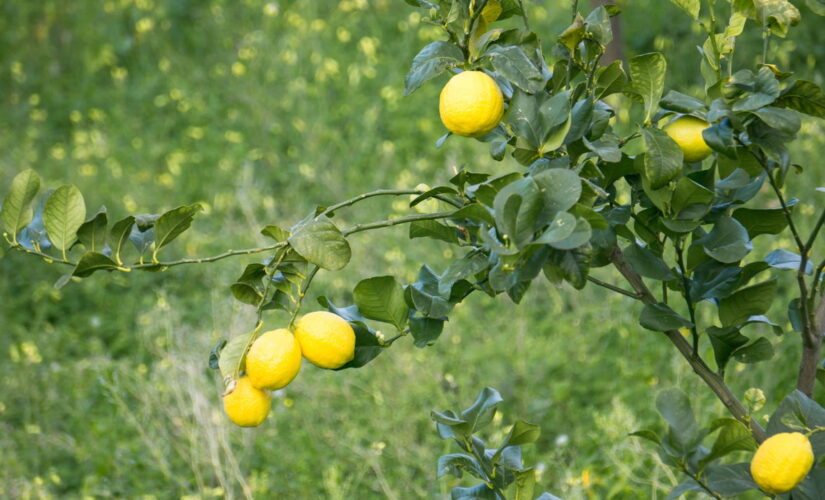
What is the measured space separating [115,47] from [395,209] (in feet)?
7.51

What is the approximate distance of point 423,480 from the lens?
212 cm

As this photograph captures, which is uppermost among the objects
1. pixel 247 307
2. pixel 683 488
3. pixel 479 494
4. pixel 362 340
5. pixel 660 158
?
pixel 660 158

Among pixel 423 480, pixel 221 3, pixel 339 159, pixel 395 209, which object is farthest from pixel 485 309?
pixel 221 3

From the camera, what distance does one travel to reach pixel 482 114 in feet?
2.98

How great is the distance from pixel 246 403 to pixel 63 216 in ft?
0.94

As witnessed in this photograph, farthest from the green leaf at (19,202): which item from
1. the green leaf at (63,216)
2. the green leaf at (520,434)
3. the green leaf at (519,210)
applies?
the green leaf at (520,434)

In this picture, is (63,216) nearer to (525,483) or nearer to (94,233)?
(94,233)

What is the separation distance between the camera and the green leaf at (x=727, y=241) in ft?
3.10

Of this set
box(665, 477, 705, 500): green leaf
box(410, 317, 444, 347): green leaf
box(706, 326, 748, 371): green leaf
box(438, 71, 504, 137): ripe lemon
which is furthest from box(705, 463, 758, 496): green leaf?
box(438, 71, 504, 137): ripe lemon

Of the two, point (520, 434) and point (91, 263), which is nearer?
point (91, 263)

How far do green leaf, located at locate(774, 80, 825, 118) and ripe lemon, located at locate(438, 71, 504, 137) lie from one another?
28 cm

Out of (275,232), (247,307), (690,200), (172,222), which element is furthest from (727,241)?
(247,307)

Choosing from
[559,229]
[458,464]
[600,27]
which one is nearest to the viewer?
[559,229]

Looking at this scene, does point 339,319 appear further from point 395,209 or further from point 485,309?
point 395,209
